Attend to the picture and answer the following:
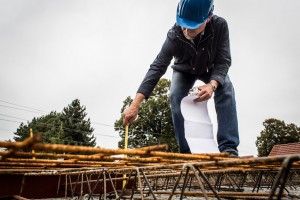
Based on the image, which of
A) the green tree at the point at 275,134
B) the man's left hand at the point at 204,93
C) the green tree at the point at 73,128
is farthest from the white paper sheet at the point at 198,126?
the green tree at the point at 275,134

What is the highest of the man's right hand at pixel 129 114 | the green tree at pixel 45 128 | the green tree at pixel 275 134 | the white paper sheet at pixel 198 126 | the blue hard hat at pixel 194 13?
the green tree at pixel 45 128

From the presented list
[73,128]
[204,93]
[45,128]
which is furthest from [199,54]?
[45,128]

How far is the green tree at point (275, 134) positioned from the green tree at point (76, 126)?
1076 inches

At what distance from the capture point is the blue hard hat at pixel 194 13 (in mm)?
2375

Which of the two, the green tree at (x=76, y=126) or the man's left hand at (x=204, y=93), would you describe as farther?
the green tree at (x=76, y=126)

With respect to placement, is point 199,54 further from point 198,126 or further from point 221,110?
point 198,126

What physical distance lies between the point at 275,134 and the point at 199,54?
1664 inches

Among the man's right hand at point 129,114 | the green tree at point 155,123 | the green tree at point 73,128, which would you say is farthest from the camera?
the green tree at point 73,128

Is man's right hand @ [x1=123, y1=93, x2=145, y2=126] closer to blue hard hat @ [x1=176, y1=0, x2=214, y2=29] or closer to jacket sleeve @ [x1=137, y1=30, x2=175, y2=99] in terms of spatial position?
jacket sleeve @ [x1=137, y1=30, x2=175, y2=99]

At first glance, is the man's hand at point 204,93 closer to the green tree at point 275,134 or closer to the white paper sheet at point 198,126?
the white paper sheet at point 198,126

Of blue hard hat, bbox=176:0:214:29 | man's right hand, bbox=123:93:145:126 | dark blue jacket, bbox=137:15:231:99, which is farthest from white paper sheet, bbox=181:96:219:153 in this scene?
blue hard hat, bbox=176:0:214:29

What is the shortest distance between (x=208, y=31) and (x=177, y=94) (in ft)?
2.65

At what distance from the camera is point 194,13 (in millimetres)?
2373

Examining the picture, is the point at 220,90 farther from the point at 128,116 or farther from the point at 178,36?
the point at 128,116
